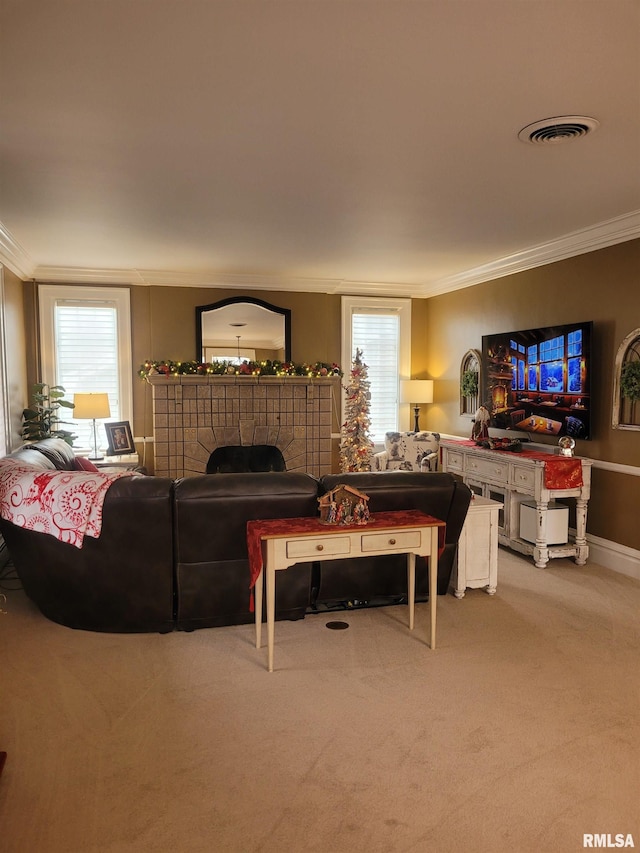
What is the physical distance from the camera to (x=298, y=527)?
319 cm

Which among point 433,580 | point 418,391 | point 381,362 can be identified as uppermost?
point 381,362

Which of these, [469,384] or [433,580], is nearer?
[433,580]

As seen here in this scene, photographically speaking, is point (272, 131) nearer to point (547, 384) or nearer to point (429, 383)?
point (547, 384)

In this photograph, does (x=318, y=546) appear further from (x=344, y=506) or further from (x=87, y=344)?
(x=87, y=344)

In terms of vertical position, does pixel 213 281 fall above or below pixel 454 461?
above

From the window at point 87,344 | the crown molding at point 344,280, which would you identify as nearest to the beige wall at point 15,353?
the crown molding at point 344,280

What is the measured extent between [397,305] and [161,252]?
133 inches

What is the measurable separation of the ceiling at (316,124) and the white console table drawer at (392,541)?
209 cm

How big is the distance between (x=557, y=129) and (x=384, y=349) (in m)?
5.15

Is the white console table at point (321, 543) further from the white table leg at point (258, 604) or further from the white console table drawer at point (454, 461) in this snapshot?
the white console table drawer at point (454, 461)

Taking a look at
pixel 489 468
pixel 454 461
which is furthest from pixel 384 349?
pixel 489 468

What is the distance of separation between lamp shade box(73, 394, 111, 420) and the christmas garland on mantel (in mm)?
689

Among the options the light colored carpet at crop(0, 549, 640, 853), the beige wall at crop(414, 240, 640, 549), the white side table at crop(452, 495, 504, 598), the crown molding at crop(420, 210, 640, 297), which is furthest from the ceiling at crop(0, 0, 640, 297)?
the light colored carpet at crop(0, 549, 640, 853)

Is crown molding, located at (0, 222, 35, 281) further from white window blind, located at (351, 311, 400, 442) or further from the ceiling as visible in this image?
white window blind, located at (351, 311, 400, 442)
